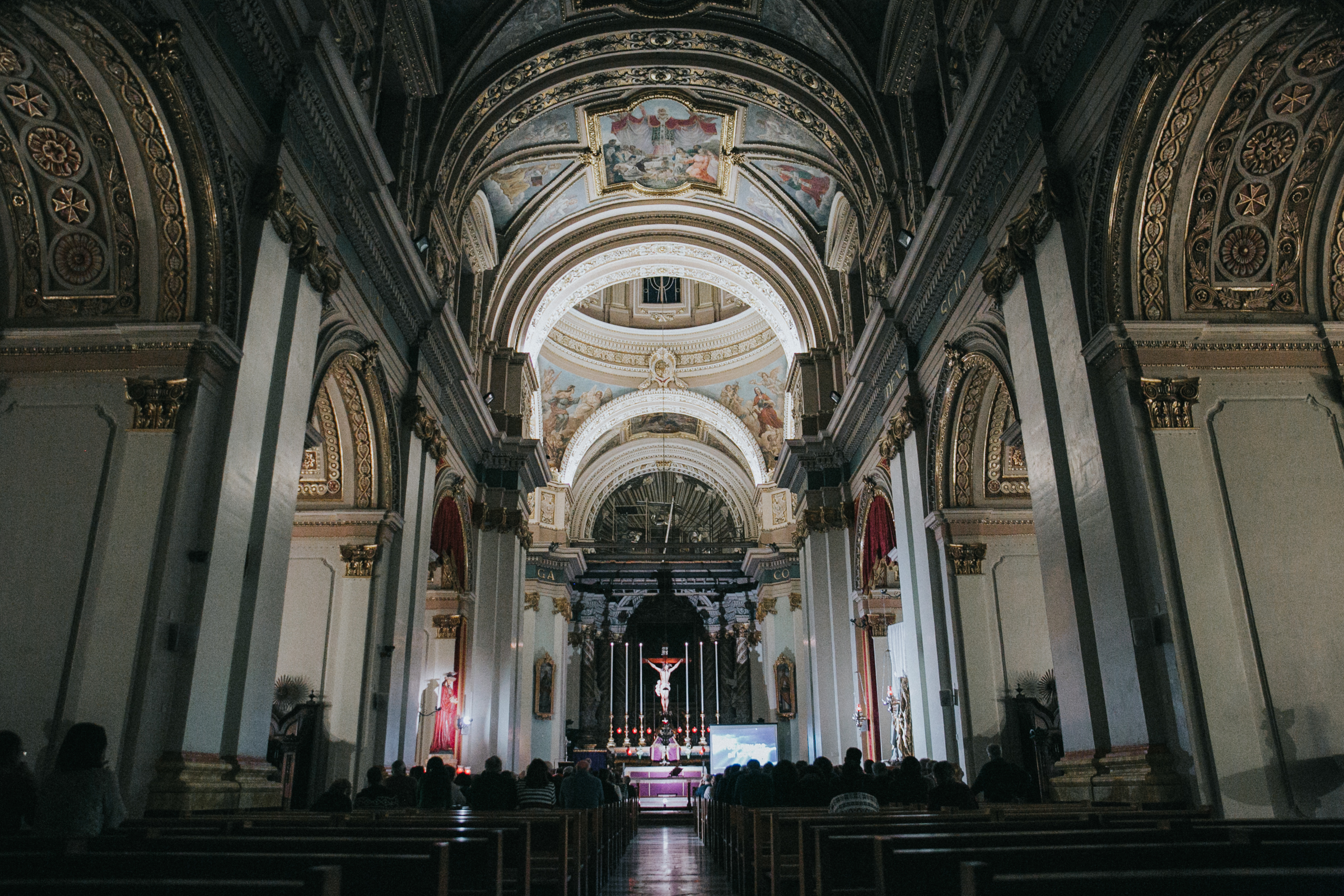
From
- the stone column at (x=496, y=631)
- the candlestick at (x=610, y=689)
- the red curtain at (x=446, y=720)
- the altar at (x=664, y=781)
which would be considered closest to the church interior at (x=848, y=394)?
the red curtain at (x=446, y=720)

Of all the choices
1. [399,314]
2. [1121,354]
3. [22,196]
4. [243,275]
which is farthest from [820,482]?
[22,196]

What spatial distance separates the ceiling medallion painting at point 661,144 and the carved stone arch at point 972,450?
633 centimetres

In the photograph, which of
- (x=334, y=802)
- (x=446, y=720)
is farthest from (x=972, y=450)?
(x=446, y=720)

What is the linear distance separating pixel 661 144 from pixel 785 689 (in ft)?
45.0

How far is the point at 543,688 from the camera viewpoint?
870 inches

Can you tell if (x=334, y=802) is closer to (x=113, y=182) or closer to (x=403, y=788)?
(x=403, y=788)

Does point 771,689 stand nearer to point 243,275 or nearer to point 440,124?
point 440,124

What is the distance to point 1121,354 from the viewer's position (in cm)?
624

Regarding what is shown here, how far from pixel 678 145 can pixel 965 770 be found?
34.4 feet

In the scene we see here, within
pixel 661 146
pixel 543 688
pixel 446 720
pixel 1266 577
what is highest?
pixel 661 146

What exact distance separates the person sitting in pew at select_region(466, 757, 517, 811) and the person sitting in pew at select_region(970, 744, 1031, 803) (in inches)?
146

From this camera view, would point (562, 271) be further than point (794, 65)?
Yes

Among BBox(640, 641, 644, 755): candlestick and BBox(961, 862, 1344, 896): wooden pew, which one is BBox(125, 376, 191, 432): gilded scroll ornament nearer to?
BBox(961, 862, 1344, 896): wooden pew

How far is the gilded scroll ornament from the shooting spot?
610 cm
